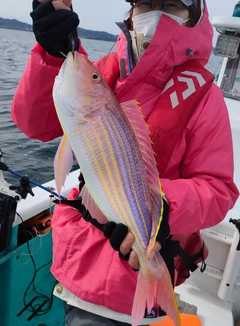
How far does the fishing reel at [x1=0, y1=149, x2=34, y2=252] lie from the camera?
8.86 ft

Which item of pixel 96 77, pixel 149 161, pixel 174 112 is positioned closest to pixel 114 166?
pixel 149 161

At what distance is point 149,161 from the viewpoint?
1.67 m

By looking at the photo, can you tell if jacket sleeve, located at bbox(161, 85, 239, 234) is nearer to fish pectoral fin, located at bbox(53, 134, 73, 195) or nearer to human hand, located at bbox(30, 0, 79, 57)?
fish pectoral fin, located at bbox(53, 134, 73, 195)

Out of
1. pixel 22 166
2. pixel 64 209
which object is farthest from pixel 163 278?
pixel 22 166

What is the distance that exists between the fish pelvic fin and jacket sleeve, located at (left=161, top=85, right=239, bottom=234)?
230 mm

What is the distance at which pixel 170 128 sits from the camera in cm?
192

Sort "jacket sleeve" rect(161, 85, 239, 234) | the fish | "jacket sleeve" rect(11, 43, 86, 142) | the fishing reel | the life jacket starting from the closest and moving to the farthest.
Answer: the fish
"jacket sleeve" rect(161, 85, 239, 234)
the life jacket
"jacket sleeve" rect(11, 43, 86, 142)
the fishing reel

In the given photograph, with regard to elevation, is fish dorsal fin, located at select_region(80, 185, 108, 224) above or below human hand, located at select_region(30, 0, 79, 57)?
below

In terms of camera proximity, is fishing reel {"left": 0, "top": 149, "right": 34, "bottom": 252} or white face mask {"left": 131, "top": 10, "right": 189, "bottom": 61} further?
fishing reel {"left": 0, "top": 149, "right": 34, "bottom": 252}

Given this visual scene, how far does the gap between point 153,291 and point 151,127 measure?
3.09 feet

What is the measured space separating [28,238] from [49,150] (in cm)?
560

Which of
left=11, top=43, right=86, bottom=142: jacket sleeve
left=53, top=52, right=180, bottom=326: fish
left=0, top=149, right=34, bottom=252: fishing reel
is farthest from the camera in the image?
left=0, top=149, right=34, bottom=252: fishing reel

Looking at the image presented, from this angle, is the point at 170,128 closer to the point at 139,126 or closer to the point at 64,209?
the point at 139,126

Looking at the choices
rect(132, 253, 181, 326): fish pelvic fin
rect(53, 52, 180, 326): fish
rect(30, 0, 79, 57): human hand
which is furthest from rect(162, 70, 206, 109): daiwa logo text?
Result: rect(132, 253, 181, 326): fish pelvic fin
